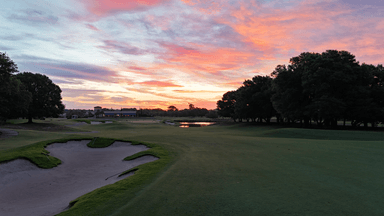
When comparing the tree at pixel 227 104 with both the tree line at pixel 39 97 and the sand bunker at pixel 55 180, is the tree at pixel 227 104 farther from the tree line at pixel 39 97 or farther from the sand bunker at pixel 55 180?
the sand bunker at pixel 55 180

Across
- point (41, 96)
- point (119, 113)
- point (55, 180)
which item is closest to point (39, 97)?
point (41, 96)

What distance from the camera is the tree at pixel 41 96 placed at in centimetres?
4928

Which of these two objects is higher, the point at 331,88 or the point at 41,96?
the point at 331,88

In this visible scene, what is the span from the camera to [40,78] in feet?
171

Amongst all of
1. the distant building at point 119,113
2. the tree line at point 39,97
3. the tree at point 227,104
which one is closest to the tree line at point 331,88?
the tree at point 227,104

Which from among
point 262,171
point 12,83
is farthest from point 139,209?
point 12,83

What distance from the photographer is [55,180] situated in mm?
12227

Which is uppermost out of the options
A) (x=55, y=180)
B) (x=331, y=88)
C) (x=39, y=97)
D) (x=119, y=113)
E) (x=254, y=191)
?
(x=331, y=88)

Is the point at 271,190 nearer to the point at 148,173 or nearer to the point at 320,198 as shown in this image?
the point at 320,198

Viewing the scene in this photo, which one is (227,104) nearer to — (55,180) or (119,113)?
(55,180)

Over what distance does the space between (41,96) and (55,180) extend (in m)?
49.3

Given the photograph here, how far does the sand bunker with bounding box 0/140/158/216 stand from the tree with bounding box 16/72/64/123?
125 ft

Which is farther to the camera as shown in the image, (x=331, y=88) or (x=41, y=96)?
(x=41, y=96)

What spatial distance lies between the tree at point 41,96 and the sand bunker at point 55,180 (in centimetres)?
3812
